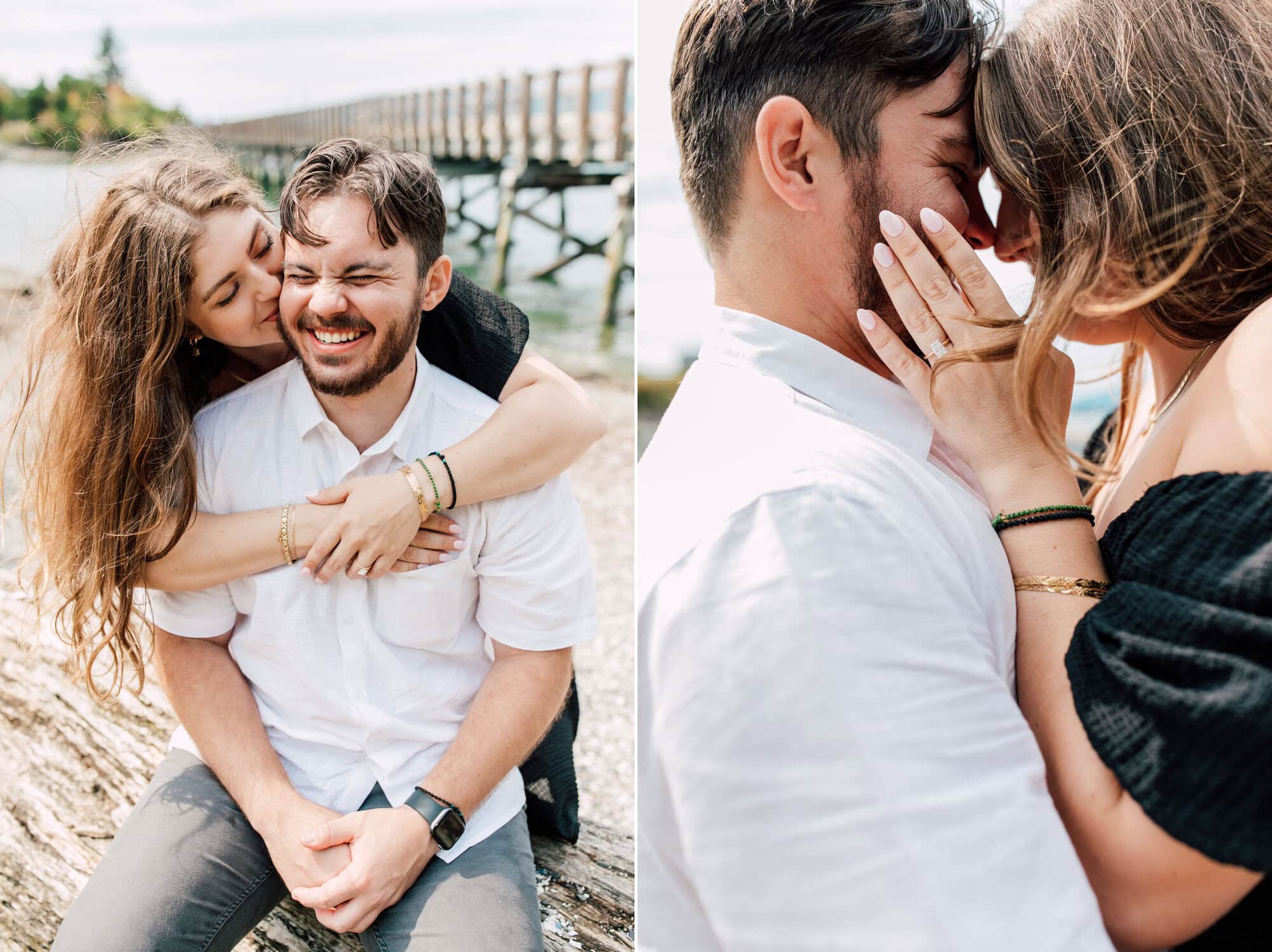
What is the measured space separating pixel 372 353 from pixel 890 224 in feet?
3.36

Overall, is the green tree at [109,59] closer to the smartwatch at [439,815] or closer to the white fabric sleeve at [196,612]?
the white fabric sleeve at [196,612]

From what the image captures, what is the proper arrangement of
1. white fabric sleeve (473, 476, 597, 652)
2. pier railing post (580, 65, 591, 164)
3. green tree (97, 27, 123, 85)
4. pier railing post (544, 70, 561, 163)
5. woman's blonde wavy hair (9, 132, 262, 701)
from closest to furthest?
woman's blonde wavy hair (9, 132, 262, 701)
white fabric sleeve (473, 476, 597, 652)
pier railing post (580, 65, 591, 164)
pier railing post (544, 70, 561, 163)
green tree (97, 27, 123, 85)

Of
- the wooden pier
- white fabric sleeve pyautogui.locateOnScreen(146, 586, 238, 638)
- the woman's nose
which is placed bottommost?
the wooden pier

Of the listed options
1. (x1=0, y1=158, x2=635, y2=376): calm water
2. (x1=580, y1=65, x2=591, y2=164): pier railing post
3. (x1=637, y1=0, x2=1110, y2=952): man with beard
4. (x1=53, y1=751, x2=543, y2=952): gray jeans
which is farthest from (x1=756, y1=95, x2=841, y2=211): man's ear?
(x1=580, y1=65, x2=591, y2=164): pier railing post

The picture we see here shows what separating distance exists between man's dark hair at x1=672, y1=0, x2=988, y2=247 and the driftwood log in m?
1.68

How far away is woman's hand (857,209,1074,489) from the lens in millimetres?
1455

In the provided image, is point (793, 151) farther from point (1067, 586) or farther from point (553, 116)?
point (553, 116)

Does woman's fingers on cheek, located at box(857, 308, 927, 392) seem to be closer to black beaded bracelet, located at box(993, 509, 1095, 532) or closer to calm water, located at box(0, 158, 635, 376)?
black beaded bracelet, located at box(993, 509, 1095, 532)

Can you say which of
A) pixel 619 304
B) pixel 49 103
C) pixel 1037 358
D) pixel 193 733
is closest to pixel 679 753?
pixel 1037 358

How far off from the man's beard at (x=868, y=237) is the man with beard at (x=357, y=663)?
0.84m

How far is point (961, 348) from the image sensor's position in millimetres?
1484

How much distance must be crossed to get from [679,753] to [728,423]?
488 millimetres

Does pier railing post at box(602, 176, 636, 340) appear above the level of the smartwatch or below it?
below

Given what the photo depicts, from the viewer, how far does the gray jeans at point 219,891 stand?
5.96 ft
